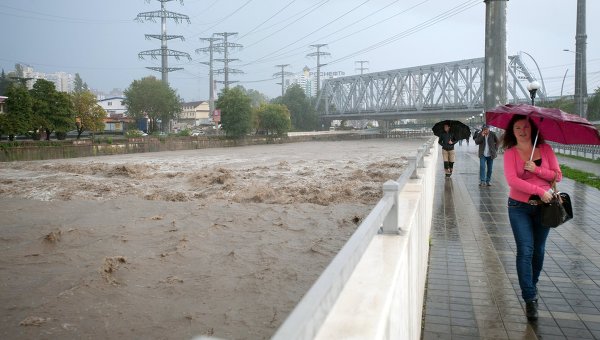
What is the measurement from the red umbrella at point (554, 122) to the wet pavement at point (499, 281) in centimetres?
160

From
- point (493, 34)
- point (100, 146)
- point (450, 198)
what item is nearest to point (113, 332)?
point (450, 198)

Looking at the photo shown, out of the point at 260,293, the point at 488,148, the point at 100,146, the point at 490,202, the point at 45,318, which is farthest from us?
the point at 100,146

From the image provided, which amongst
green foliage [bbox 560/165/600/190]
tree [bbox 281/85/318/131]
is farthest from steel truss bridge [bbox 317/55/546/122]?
green foliage [bbox 560/165/600/190]

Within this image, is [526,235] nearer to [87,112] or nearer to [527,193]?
[527,193]

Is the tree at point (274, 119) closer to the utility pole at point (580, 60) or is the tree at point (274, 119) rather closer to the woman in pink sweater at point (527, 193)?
the utility pole at point (580, 60)

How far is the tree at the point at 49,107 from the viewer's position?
154 ft

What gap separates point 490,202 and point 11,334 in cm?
950

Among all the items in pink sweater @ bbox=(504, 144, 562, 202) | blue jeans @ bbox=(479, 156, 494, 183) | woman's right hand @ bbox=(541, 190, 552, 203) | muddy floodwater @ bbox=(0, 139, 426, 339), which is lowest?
muddy floodwater @ bbox=(0, 139, 426, 339)

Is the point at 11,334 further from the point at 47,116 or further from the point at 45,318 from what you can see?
the point at 47,116

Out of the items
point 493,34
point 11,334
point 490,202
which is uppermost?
point 493,34

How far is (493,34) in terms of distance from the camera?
49.2 feet

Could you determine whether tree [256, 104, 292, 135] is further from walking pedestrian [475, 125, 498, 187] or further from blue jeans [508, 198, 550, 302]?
blue jeans [508, 198, 550, 302]

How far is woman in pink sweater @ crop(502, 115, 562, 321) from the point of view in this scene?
14.5ft

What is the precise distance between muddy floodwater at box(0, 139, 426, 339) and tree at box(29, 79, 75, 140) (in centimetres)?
2626
